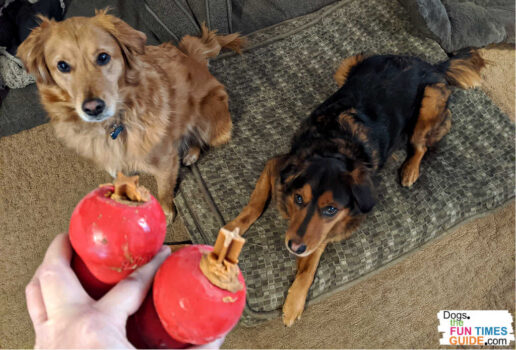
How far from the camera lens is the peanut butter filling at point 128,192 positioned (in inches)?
24.4

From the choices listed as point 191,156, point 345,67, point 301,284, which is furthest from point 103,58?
point 345,67

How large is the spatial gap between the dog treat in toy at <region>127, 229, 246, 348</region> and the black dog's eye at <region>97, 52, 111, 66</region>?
1.22 meters

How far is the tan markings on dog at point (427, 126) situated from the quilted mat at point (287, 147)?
7cm

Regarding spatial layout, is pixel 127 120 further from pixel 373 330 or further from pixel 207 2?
pixel 373 330

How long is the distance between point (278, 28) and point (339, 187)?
1.68 meters

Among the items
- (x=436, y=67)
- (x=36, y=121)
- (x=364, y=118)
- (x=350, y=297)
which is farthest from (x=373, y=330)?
(x=36, y=121)

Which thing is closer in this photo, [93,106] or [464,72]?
[93,106]

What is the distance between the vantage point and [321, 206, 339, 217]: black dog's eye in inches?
62.5

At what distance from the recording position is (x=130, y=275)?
2.09ft

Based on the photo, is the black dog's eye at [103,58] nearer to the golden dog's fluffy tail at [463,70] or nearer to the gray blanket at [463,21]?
the golden dog's fluffy tail at [463,70]

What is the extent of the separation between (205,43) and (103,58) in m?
0.93

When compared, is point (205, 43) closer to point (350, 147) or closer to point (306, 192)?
point (350, 147)

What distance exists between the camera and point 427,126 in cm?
216

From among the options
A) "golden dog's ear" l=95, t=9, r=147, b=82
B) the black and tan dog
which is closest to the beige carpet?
the black and tan dog
